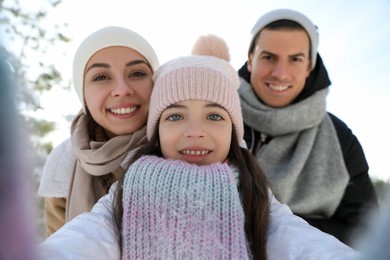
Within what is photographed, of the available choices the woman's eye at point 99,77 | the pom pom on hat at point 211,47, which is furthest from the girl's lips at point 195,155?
the pom pom on hat at point 211,47

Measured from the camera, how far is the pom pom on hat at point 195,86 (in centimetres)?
97

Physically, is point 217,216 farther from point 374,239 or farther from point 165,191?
point 374,239

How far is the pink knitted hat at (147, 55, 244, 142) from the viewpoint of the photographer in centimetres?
97

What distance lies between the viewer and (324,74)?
1552 mm

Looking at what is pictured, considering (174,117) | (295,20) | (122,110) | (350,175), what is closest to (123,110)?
(122,110)

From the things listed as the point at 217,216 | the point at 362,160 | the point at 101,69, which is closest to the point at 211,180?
the point at 217,216

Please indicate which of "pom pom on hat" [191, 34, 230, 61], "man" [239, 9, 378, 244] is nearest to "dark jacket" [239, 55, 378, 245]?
"man" [239, 9, 378, 244]

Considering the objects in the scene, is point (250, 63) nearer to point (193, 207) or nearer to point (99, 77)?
point (99, 77)

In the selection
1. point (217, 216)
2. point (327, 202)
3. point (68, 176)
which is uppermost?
point (217, 216)

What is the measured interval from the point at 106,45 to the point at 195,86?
33 centimetres

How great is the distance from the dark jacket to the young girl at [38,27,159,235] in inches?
19.2

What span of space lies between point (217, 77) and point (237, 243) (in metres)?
0.39

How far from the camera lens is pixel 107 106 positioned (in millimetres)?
1157

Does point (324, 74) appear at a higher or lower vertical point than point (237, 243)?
higher
